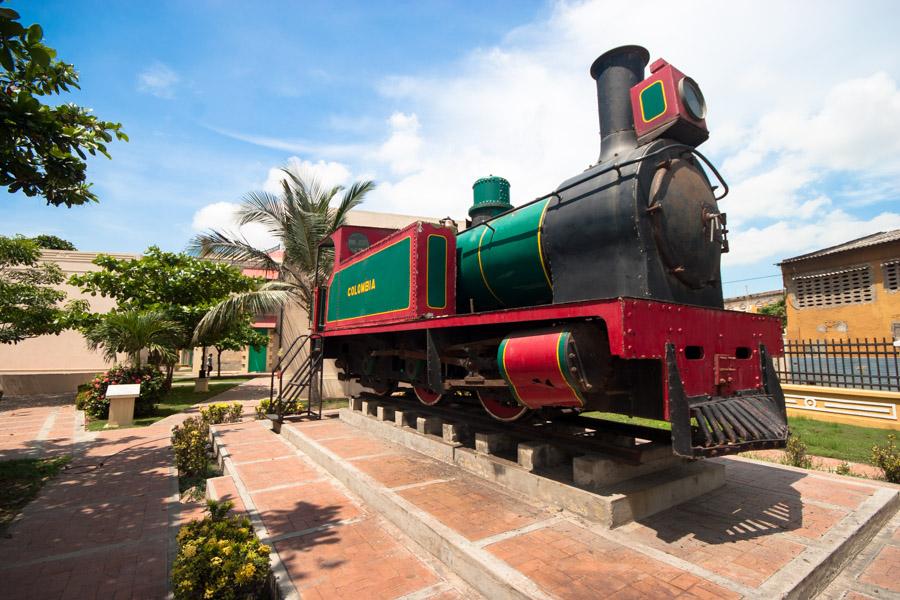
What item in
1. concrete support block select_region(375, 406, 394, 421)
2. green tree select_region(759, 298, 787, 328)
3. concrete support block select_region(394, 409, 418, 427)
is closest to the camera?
concrete support block select_region(394, 409, 418, 427)

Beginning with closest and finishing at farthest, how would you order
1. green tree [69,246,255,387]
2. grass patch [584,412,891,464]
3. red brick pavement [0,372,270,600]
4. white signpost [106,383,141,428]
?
red brick pavement [0,372,270,600]
grass patch [584,412,891,464]
white signpost [106,383,141,428]
green tree [69,246,255,387]

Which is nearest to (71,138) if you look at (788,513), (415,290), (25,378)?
(415,290)

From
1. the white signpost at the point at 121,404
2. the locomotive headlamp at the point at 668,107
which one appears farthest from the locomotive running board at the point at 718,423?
the white signpost at the point at 121,404

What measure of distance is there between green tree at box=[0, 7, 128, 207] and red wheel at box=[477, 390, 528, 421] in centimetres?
490

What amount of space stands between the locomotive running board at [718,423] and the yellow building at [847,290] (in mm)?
14878

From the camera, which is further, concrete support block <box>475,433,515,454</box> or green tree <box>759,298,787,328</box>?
green tree <box>759,298,787,328</box>

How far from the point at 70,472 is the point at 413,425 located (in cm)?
503

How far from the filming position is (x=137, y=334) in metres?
12.2

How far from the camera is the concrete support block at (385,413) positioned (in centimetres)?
757

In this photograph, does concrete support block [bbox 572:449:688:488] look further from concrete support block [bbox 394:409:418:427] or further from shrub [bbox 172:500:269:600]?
concrete support block [bbox 394:409:418:427]

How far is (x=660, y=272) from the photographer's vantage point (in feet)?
12.8

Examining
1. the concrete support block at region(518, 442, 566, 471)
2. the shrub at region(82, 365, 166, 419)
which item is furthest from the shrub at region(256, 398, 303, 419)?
the concrete support block at region(518, 442, 566, 471)

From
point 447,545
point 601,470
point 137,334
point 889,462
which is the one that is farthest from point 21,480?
point 889,462

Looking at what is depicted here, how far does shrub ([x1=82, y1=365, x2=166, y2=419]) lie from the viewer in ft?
36.6
